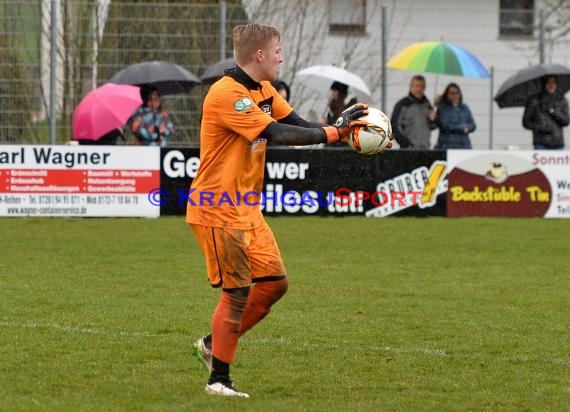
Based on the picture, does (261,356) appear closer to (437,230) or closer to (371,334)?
(371,334)

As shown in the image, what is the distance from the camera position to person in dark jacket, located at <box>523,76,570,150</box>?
59.7ft

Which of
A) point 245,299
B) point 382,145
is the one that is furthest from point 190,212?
point 382,145

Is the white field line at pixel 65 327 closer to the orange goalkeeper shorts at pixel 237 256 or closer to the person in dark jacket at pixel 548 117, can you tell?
the orange goalkeeper shorts at pixel 237 256

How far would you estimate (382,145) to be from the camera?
251 inches

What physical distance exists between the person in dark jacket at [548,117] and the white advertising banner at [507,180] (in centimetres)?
44

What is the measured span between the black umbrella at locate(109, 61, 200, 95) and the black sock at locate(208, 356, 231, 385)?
11.3 m

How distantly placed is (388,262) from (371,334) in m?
4.53

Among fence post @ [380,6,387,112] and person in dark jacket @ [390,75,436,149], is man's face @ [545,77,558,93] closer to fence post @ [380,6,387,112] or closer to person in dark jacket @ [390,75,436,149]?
person in dark jacket @ [390,75,436,149]

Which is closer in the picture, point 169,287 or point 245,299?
point 245,299

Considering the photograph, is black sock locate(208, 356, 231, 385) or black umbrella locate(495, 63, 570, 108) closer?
black sock locate(208, 356, 231, 385)

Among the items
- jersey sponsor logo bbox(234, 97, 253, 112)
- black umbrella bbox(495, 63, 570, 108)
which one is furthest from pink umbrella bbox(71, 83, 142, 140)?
jersey sponsor logo bbox(234, 97, 253, 112)

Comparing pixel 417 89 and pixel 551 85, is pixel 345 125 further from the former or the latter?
pixel 551 85

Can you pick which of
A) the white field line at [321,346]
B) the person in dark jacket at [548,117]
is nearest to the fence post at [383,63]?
the person in dark jacket at [548,117]

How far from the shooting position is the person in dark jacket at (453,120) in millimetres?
18203
